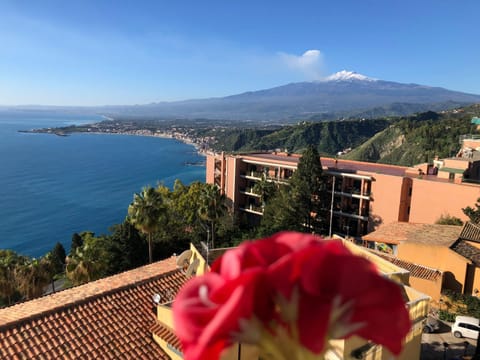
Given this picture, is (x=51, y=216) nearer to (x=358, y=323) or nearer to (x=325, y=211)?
(x=325, y=211)

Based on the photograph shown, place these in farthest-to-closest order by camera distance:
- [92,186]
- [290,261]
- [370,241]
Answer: [92,186]
[370,241]
[290,261]

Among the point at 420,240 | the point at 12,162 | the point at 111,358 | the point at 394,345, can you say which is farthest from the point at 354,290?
the point at 12,162

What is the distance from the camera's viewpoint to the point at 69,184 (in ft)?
336

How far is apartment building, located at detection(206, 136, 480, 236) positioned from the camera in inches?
1272

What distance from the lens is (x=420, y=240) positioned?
24.2 meters

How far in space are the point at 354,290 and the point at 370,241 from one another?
96.4ft

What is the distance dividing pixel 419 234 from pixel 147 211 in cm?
1876

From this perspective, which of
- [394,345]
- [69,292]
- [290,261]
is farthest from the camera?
[69,292]

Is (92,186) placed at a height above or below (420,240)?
below

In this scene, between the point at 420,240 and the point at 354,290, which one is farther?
the point at 420,240

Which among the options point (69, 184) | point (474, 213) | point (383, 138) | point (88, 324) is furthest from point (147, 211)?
point (383, 138)

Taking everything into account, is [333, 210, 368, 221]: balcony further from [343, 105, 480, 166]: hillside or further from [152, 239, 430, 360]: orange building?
[343, 105, 480, 166]: hillside

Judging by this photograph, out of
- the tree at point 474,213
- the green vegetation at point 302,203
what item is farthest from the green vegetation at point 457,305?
the green vegetation at point 302,203

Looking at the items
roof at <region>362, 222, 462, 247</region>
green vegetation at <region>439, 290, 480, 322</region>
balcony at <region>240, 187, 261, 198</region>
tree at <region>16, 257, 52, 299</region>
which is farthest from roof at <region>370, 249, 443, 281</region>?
balcony at <region>240, 187, 261, 198</region>
